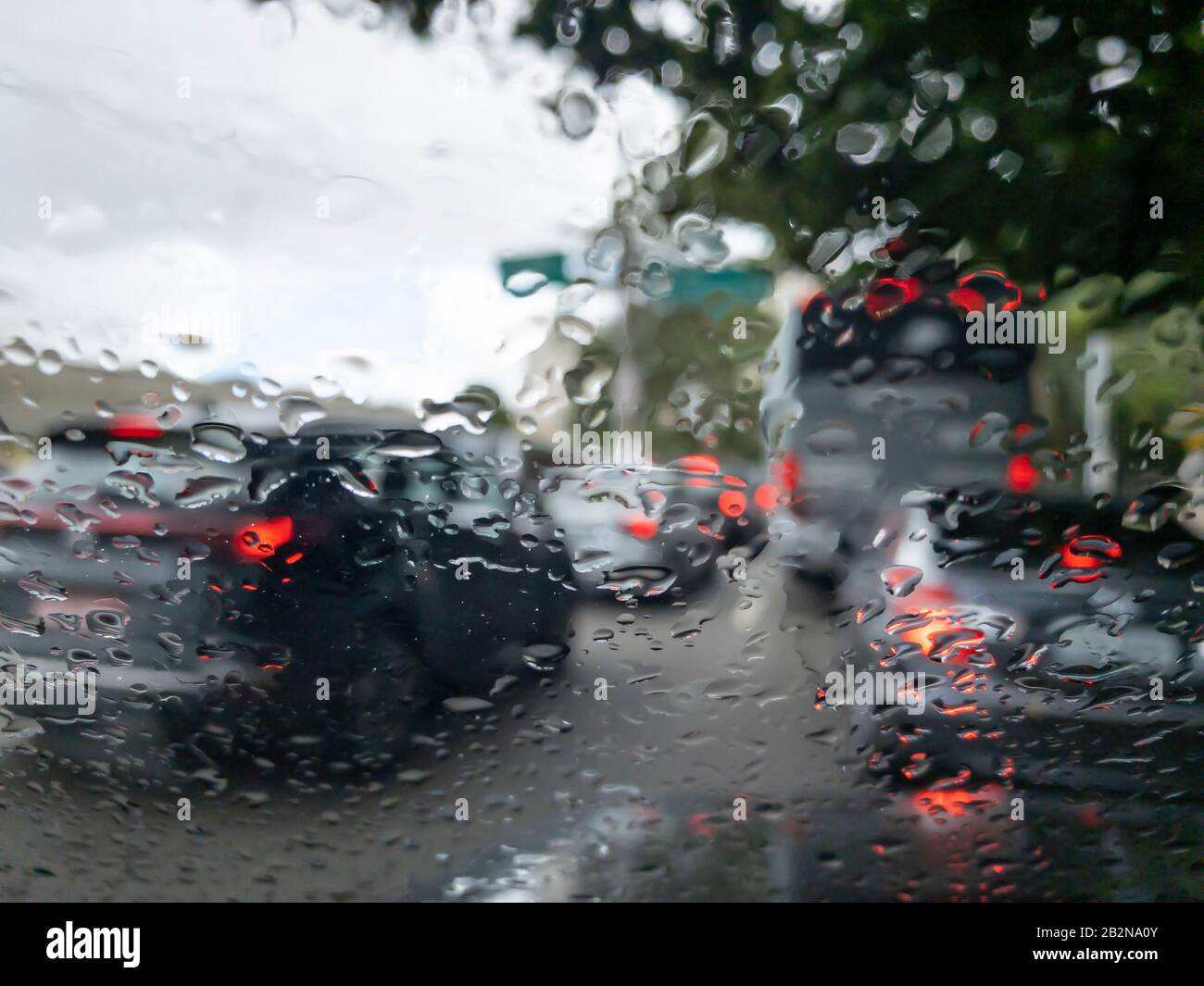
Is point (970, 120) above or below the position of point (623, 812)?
above

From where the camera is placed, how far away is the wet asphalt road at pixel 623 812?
1.40m

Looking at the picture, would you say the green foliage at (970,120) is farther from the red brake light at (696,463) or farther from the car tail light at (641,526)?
the car tail light at (641,526)

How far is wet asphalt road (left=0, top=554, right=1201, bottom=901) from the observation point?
1.40m

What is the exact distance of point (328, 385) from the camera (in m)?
1.38

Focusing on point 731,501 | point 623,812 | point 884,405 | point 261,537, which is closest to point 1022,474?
point 884,405

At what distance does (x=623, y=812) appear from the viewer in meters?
1.42

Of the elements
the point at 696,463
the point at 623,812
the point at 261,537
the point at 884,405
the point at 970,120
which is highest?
the point at 970,120

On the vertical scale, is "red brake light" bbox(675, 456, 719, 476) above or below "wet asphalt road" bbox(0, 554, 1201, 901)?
above

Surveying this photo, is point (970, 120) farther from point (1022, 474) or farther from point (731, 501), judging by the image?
point (731, 501)

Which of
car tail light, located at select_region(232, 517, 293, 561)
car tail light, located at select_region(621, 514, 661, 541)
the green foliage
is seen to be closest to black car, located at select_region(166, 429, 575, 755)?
car tail light, located at select_region(232, 517, 293, 561)

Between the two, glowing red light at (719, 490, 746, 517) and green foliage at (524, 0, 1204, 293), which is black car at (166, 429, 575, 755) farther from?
green foliage at (524, 0, 1204, 293)

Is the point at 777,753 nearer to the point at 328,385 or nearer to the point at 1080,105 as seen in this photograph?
the point at 328,385

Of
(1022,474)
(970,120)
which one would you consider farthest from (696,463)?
(970,120)
